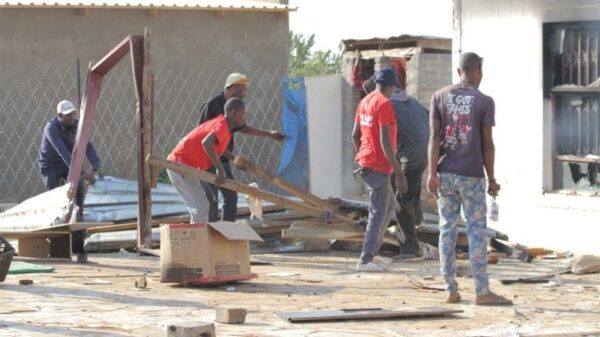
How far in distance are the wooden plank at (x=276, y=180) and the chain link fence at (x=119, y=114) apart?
588 centimetres

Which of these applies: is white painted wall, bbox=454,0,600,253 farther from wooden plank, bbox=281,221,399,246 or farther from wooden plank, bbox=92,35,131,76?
wooden plank, bbox=92,35,131,76

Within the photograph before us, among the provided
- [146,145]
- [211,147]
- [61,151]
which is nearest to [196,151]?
[211,147]

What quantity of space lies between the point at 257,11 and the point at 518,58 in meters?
7.29

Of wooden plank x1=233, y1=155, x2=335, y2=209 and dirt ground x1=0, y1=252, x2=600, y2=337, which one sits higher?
wooden plank x1=233, y1=155, x2=335, y2=209

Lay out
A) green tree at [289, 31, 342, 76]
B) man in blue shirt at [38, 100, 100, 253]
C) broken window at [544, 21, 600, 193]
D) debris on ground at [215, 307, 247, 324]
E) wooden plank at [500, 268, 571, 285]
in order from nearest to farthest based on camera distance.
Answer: debris on ground at [215, 307, 247, 324]
wooden plank at [500, 268, 571, 285]
broken window at [544, 21, 600, 193]
man in blue shirt at [38, 100, 100, 253]
green tree at [289, 31, 342, 76]

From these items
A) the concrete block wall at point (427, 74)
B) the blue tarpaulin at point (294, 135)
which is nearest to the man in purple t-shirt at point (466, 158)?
the concrete block wall at point (427, 74)

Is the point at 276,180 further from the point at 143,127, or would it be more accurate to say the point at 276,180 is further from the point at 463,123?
the point at 463,123

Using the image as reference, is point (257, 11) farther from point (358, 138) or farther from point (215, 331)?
point (215, 331)

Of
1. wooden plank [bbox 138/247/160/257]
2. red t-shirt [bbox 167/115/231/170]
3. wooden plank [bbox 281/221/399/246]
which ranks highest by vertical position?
red t-shirt [bbox 167/115/231/170]

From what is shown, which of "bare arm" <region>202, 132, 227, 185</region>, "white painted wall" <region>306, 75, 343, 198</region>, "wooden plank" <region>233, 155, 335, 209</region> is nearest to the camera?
"bare arm" <region>202, 132, 227, 185</region>

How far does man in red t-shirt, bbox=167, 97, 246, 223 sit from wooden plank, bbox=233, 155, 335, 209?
377mm

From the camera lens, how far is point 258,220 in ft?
45.3

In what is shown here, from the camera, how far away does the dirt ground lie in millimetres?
8336

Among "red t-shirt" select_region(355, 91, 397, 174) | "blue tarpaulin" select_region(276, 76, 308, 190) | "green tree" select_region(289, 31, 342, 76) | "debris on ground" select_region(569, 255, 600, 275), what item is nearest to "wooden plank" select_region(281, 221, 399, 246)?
"red t-shirt" select_region(355, 91, 397, 174)
